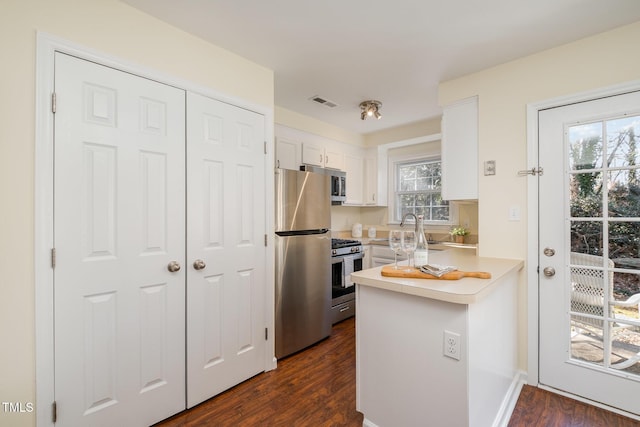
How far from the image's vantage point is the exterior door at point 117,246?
145 centimetres

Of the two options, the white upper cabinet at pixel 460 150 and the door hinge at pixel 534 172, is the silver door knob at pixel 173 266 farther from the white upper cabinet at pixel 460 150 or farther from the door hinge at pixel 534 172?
the door hinge at pixel 534 172

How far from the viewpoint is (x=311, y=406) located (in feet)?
6.17

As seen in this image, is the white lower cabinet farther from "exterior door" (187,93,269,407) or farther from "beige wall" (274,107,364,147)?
"beige wall" (274,107,364,147)

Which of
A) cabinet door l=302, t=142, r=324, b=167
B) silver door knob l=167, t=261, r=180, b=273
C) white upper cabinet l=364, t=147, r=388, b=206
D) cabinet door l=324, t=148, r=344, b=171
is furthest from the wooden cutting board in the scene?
white upper cabinet l=364, t=147, r=388, b=206

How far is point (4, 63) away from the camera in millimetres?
1306

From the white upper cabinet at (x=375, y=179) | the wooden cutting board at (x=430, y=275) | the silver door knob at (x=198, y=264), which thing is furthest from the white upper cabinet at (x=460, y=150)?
the silver door knob at (x=198, y=264)

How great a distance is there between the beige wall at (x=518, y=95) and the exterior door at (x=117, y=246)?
232 centimetres

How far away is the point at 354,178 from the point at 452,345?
125 inches

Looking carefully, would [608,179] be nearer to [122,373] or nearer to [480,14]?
[480,14]

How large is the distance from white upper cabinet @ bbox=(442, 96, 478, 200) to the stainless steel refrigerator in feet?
3.72

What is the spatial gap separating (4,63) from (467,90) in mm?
2962


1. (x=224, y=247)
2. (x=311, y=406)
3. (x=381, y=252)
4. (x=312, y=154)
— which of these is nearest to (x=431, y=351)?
(x=311, y=406)

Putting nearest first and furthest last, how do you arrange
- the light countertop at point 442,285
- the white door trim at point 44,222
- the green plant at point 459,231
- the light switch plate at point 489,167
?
1. the light countertop at point 442,285
2. the white door trim at point 44,222
3. the light switch plate at point 489,167
4. the green plant at point 459,231

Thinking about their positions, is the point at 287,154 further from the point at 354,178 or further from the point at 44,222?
the point at 44,222
